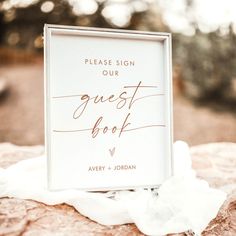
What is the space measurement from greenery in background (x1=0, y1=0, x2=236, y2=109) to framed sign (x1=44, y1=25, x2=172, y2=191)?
371 cm

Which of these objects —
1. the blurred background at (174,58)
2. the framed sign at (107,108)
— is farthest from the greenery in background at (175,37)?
the framed sign at (107,108)

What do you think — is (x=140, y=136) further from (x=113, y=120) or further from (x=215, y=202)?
(x=215, y=202)

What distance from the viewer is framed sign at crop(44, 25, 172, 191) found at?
1339 millimetres

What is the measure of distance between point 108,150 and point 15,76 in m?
4.53

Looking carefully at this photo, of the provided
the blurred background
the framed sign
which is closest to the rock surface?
the framed sign

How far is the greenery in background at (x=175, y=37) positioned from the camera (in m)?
5.17

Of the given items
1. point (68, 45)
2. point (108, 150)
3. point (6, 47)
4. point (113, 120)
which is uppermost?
point (6, 47)

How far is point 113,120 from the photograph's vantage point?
1.41 m

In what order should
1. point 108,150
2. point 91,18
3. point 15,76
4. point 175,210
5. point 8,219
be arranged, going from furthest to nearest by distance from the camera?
point 15,76 → point 91,18 → point 108,150 → point 175,210 → point 8,219

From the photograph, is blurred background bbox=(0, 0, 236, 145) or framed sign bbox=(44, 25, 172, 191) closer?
framed sign bbox=(44, 25, 172, 191)

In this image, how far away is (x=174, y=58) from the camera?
5.57m

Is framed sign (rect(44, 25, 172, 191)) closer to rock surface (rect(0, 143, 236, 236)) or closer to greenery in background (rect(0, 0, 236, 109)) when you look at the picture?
rock surface (rect(0, 143, 236, 236))

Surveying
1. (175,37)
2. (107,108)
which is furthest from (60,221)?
(175,37)


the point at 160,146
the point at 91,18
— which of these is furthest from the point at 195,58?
the point at 160,146
